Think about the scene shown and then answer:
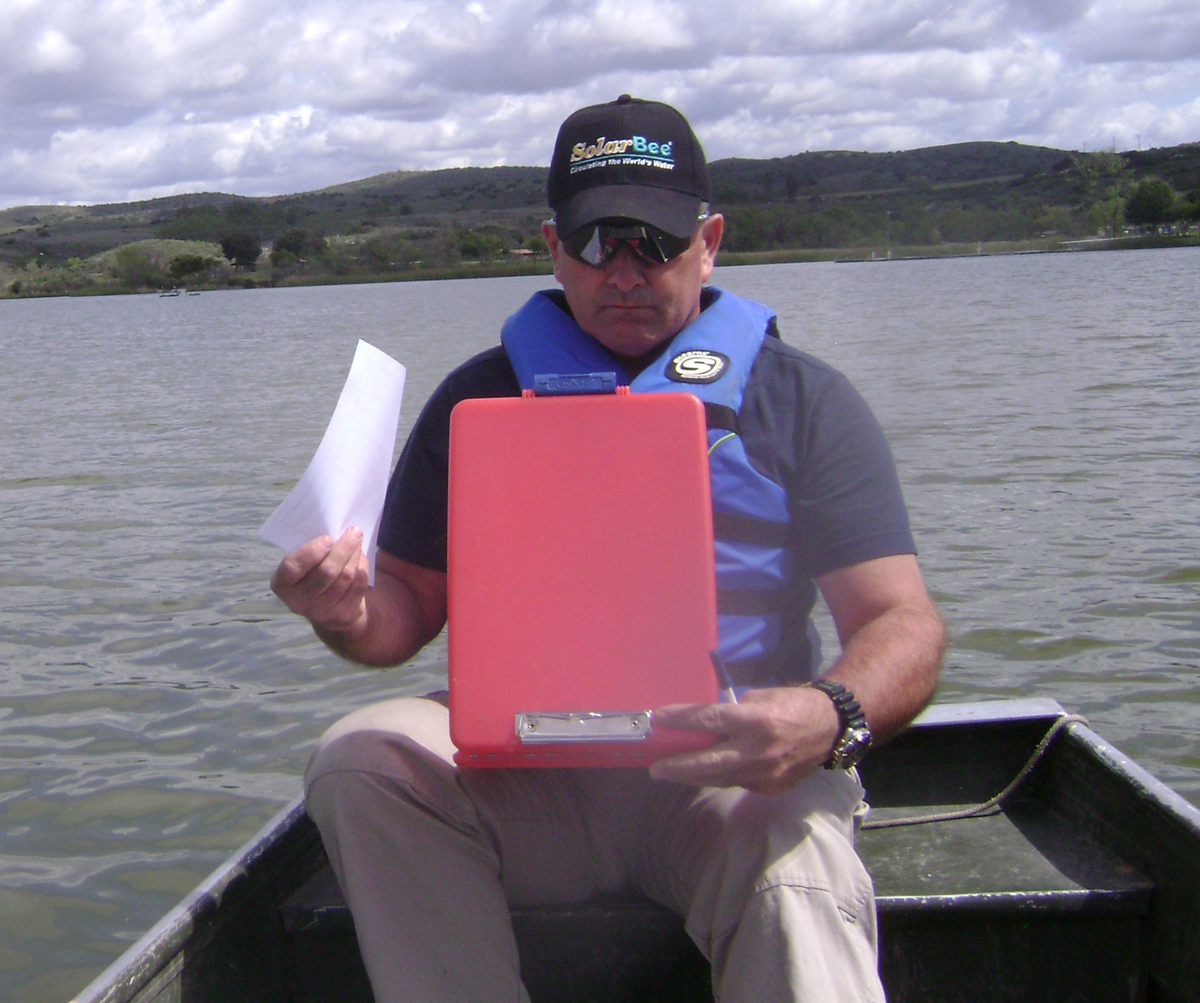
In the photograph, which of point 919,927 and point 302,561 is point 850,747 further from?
point 302,561

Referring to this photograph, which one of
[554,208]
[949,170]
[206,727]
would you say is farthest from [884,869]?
[949,170]

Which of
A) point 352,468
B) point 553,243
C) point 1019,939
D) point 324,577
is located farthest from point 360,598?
point 1019,939

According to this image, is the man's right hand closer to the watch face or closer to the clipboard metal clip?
the clipboard metal clip

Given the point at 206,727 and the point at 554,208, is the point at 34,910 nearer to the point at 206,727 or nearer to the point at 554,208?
the point at 206,727

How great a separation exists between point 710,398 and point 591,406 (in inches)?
13.8

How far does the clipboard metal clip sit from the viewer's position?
77.5 inches

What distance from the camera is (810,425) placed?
7.98ft

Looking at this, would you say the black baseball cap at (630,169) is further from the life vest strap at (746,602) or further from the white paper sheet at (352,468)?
the life vest strap at (746,602)

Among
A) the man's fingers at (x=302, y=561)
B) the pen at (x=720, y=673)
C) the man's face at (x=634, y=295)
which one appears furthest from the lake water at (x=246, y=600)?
the pen at (x=720, y=673)

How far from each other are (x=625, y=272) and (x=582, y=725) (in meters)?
1.01

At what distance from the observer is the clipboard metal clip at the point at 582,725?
1970mm

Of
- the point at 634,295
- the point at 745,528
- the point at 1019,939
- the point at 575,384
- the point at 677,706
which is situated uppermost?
the point at 634,295

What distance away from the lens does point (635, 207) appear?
2475 mm

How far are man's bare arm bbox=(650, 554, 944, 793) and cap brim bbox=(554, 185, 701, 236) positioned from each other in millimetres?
781
